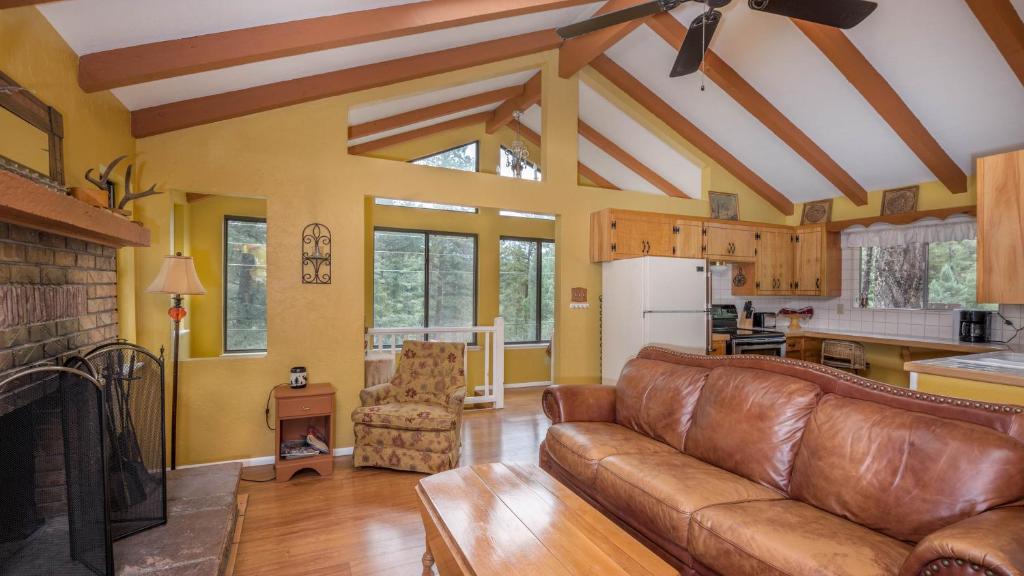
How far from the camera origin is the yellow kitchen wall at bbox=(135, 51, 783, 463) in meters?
3.44

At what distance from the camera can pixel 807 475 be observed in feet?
6.42

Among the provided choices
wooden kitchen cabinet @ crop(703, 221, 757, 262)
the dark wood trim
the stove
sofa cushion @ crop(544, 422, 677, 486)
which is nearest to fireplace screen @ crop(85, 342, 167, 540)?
sofa cushion @ crop(544, 422, 677, 486)

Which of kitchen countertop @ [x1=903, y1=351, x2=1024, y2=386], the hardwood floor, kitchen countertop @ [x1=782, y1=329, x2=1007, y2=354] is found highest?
kitchen countertop @ [x1=903, y1=351, x2=1024, y2=386]

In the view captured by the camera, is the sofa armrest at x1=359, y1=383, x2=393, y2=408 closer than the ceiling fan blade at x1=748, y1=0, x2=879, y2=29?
No

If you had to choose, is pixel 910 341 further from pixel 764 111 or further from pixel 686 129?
pixel 686 129

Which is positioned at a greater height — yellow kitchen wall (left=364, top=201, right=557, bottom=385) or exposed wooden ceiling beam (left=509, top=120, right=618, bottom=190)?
exposed wooden ceiling beam (left=509, top=120, right=618, bottom=190)

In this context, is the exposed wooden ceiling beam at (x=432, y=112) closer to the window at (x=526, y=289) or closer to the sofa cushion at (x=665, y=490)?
the window at (x=526, y=289)

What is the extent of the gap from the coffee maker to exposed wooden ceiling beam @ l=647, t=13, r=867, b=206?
1535mm

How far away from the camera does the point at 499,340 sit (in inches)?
201

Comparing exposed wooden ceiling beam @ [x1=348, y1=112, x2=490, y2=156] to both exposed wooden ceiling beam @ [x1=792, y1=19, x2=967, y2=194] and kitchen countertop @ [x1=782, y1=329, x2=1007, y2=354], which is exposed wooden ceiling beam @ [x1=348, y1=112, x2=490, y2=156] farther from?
kitchen countertop @ [x1=782, y1=329, x2=1007, y2=354]

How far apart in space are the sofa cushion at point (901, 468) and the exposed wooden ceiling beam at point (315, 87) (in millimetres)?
3580

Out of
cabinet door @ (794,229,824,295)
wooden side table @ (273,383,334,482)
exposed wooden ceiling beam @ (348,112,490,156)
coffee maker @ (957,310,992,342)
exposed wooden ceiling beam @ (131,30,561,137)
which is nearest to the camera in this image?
exposed wooden ceiling beam @ (131,30,561,137)

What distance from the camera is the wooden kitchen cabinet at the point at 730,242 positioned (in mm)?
5406

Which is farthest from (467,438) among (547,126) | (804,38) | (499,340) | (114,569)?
(804,38)
